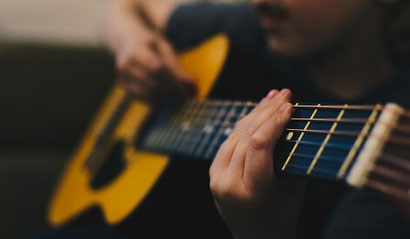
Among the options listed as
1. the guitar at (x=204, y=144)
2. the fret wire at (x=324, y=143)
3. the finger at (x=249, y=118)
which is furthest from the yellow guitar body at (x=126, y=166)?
the fret wire at (x=324, y=143)

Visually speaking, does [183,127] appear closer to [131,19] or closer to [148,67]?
[148,67]

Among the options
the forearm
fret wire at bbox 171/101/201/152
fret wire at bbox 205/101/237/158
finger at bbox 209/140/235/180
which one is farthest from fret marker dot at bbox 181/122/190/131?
the forearm

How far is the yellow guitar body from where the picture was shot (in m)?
0.80

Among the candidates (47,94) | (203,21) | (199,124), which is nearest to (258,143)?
(199,124)

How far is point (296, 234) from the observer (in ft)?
1.96

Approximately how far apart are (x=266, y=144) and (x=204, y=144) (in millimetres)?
197

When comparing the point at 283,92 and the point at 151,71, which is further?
the point at 151,71

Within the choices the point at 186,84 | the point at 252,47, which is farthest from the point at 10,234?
the point at 252,47

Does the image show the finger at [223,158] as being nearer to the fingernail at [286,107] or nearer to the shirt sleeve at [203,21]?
the fingernail at [286,107]

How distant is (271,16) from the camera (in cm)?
87

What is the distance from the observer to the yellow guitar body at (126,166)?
0.80 meters

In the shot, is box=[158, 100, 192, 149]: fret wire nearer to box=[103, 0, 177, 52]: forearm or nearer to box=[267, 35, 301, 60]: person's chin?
box=[267, 35, 301, 60]: person's chin

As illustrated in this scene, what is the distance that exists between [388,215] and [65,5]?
169 cm

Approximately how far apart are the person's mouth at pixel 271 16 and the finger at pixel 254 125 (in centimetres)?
33
